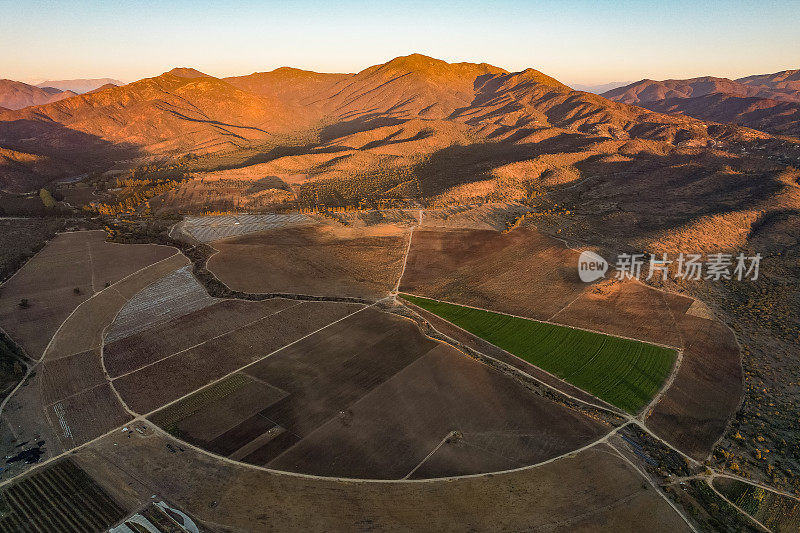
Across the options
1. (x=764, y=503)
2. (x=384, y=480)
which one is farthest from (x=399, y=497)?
(x=764, y=503)

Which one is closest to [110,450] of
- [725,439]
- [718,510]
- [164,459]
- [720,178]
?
[164,459]

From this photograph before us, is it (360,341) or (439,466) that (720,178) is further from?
(439,466)

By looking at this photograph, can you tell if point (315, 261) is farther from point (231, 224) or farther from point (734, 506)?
point (734, 506)

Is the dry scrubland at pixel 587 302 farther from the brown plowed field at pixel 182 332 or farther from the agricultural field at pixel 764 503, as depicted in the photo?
the brown plowed field at pixel 182 332

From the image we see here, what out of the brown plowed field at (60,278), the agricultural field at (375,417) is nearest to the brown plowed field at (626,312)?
the agricultural field at (375,417)

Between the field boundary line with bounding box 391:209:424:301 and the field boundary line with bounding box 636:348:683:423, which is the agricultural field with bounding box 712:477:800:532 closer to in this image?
the field boundary line with bounding box 636:348:683:423
